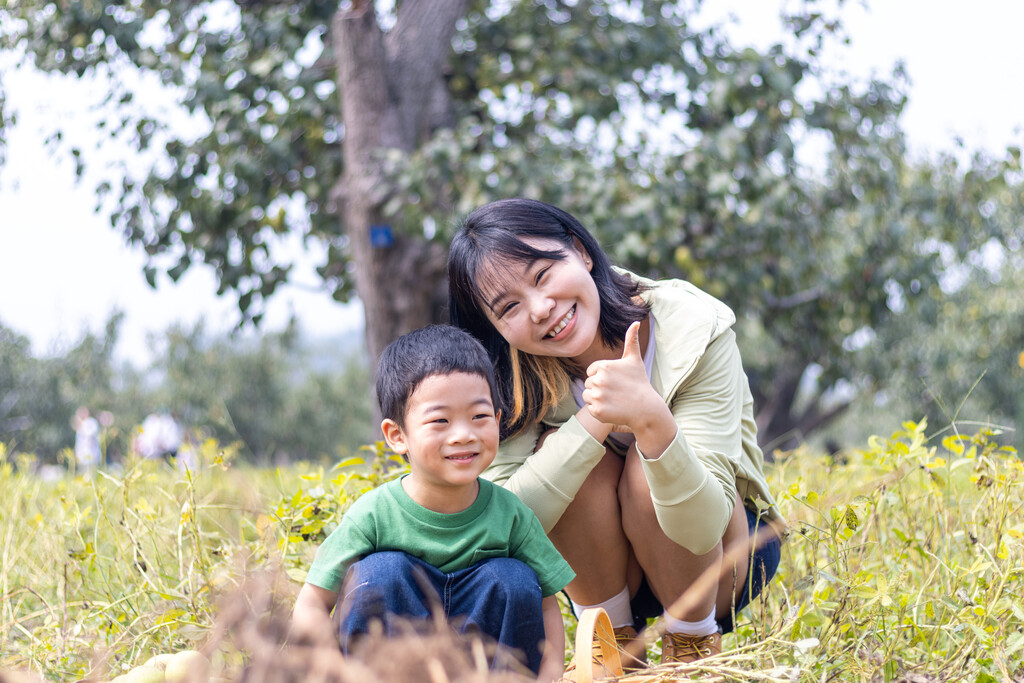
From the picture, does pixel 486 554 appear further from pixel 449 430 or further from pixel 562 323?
pixel 562 323

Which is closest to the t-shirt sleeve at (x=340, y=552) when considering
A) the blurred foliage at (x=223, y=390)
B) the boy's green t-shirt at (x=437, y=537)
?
the boy's green t-shirt at (x=437, y=537)

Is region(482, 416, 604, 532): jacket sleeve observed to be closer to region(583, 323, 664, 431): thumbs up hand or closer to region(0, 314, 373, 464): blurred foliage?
region(583, 323, 664, 431): thumbs up hand

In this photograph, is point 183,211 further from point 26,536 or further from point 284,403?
point 284,403

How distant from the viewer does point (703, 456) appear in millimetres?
1681

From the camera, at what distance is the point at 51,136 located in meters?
4.59

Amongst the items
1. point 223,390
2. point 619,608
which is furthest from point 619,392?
point 223,390

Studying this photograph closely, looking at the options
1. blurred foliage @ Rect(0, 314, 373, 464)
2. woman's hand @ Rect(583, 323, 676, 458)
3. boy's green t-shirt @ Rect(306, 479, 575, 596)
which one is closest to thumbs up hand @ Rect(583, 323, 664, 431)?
woman's hand @ Rect(583, 323, 676, 458)

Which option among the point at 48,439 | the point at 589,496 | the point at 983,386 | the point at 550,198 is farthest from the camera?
the point at 48,439

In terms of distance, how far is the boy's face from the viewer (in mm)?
1444

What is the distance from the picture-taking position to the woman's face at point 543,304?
1721 mm

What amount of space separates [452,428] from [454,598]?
301 millimetres

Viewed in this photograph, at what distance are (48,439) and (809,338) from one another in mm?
14890

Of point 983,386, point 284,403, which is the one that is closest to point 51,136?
point 983,386

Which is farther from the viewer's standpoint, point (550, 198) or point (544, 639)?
point (550, 198)
